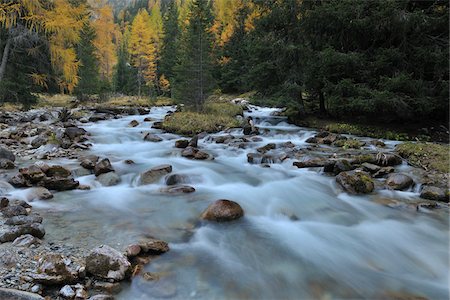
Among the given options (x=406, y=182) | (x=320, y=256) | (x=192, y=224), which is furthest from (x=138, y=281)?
(x=406, y=182)

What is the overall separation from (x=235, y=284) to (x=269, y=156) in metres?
6.91

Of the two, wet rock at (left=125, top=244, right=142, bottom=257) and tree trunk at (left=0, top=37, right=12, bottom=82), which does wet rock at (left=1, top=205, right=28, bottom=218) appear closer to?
wet rock at (left=125, top=244, right=142, bottom=257)

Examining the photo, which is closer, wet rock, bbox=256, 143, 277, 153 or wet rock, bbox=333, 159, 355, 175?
wet rock, bbox=333, 159, 355, 175

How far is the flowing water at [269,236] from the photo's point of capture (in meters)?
4.20

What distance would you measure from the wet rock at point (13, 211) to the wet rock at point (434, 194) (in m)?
7.93

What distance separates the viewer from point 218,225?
5.82 meters

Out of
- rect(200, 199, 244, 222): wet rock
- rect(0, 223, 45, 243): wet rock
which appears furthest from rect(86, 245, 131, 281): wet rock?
rect(200, 199, 244, 222): wet rock

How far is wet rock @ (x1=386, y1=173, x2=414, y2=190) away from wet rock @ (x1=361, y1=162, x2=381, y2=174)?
35.5 inches

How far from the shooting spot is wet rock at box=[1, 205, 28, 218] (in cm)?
531

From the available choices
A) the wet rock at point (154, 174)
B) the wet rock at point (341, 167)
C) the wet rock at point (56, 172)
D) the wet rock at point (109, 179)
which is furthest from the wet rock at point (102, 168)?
the wet rock at point (341, 167)

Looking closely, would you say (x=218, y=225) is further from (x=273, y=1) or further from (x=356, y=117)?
(x=273, y=1)

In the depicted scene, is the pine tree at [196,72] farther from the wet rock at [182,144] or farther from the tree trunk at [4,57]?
the tree trunk at [4,57]

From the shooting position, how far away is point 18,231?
455cm

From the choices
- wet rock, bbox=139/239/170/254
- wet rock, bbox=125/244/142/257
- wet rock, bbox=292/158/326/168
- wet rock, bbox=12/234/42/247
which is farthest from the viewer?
wet rock, bbox=292/158/326/168
